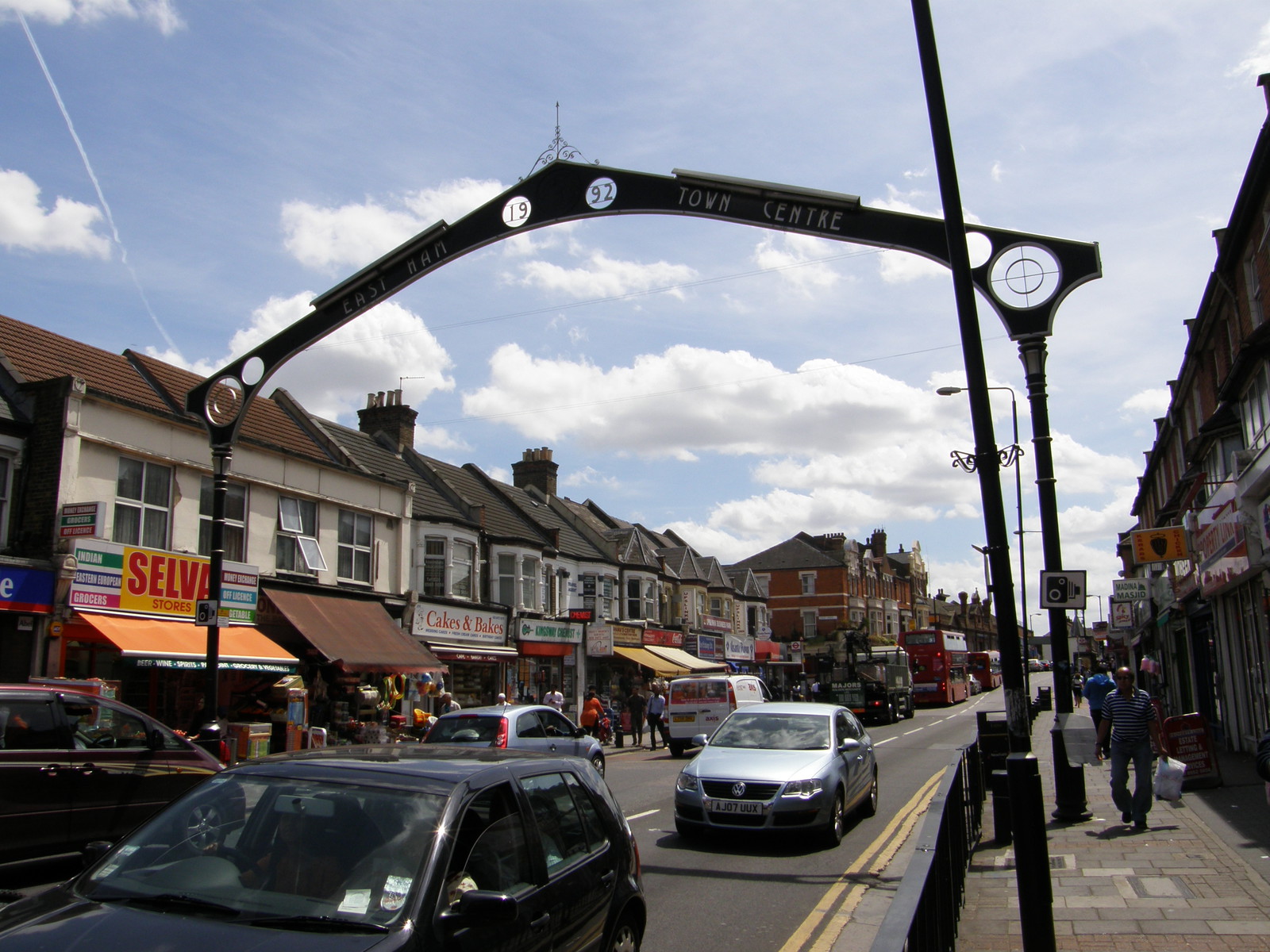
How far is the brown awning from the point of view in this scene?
21.6m

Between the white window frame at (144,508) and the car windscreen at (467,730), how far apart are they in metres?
8.45

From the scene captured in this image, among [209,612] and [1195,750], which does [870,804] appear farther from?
[209,612]

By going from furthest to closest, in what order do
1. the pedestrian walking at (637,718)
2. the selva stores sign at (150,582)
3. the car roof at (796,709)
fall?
the pedestrian walking at (637,718) → the selva stores sign at (150,582) → the car roof at (796,709)

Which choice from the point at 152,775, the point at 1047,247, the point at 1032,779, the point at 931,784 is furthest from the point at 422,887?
the point at 931,784

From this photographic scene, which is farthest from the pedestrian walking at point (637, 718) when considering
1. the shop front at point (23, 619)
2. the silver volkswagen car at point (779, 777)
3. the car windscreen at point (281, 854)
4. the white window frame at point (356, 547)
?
the car windscreen at point (281, 854)

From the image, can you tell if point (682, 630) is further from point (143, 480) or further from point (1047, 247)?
point (1047, 247)

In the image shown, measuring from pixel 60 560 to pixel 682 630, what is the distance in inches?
1313

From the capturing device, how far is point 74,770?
8.70 metres

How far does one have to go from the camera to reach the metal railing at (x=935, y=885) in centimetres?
373

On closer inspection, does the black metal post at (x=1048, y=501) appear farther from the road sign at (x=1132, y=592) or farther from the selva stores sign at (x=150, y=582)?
the selva stores sign at (x=150, y=582)

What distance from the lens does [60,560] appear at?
17.1 metres

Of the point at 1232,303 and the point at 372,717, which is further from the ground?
the point at 1232,303

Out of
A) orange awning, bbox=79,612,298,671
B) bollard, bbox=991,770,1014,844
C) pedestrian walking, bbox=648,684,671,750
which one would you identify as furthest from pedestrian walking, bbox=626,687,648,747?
bollard, bbox=991,770,1014,844

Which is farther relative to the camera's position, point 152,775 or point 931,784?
point 931,784
